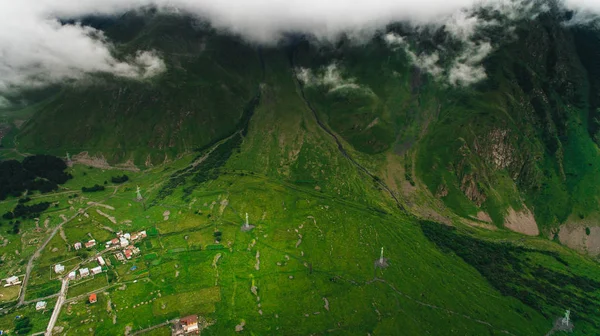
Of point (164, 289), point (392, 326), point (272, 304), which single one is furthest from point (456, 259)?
point (164, 289)

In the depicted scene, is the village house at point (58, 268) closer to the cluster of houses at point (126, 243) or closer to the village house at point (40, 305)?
the village house at point (40, 305)

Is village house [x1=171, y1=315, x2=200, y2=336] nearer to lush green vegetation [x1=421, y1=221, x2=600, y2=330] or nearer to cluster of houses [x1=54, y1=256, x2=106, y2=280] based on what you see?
cluster of houses [x1=54, y1=256, x2=106, y2=280]

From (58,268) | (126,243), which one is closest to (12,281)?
(58,268)

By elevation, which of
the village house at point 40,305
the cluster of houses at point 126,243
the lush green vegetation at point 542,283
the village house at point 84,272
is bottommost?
the village house at point 40,305

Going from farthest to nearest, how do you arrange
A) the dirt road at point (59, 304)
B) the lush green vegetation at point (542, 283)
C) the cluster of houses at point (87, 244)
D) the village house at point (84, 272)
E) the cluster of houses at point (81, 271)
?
1. the cluster of houses at point (87, 244)
2. the lush green vegetation at point (542, 283)
3. the village house at point (84, 272)
4. the cluster of houses at point (81, 271)
5. the dirt road at point (59, 304)

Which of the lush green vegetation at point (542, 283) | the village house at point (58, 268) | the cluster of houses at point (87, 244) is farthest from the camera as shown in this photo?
the cluster of houses at point (87, 244)

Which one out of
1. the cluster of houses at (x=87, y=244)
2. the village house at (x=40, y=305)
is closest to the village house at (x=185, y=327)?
the village house at (x=40, y=305)

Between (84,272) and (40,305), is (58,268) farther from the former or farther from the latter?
(40,305)

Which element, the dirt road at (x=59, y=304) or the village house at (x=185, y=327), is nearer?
the dirt road at (x=59, y=304)
